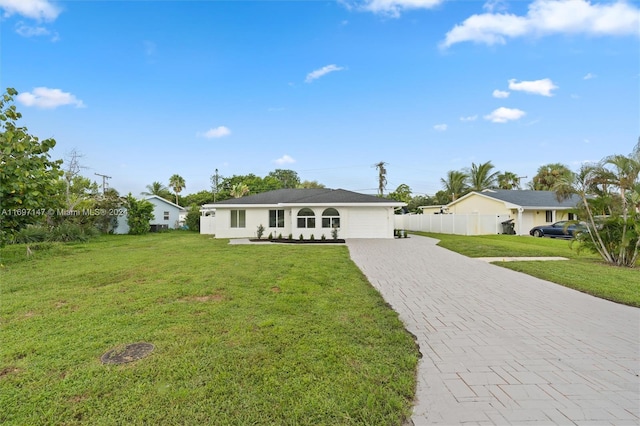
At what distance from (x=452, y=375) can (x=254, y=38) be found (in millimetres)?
14559

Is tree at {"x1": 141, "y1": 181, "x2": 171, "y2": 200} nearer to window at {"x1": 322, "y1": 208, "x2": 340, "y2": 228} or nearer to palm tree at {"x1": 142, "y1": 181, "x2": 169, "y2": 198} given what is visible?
palm tree at {"x1": 142, "y1": 181, "x2": 169, "y2": 198}

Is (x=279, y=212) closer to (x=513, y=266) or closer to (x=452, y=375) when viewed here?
→ (x=513, y=266)

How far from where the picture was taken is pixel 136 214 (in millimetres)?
25375

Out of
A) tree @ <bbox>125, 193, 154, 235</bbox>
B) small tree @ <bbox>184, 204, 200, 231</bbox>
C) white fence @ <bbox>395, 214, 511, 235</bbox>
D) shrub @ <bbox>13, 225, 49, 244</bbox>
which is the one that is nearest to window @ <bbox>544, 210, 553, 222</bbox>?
white fence @ <bbox>395, 214, 511, 235</bbox>

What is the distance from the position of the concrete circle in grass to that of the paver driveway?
2.96 metres

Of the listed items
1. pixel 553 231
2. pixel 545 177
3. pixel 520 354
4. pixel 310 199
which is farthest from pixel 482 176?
pixel 520 354

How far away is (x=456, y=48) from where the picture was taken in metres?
12.7

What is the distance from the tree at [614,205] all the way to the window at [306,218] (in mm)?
12611

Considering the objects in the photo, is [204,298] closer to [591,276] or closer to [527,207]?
[591,276]

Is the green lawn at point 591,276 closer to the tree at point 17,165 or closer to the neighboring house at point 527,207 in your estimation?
the tree at point 17,165

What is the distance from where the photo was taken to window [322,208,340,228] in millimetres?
19172

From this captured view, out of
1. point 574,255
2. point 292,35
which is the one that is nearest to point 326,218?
point 292,35

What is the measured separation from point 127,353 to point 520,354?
15.0ft

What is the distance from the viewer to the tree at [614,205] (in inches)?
367
